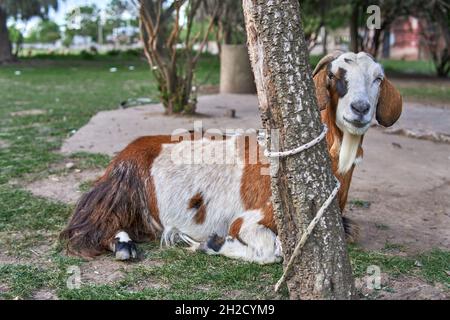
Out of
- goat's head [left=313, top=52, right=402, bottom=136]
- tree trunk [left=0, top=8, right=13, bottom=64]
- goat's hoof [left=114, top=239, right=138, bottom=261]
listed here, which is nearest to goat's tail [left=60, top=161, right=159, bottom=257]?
goat's hoof [left=114, top=239, right=138, bottom=261]

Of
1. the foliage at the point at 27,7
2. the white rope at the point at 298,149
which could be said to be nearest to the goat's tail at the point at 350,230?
the white rope at the point at 298,149

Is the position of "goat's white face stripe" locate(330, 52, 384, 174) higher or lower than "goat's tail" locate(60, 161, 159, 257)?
higher

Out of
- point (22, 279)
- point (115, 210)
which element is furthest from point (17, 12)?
point (22, 279)

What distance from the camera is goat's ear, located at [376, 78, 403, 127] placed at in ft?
12.4

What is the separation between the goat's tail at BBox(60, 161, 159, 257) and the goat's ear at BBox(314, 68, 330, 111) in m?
1.35

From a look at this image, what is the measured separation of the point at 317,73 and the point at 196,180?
110 cm

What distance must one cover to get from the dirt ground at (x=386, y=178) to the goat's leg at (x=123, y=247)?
0.09m

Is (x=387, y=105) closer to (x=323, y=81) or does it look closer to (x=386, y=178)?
(x=323, y=81)

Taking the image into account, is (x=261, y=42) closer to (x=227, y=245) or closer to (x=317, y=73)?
(x=317, y=73)

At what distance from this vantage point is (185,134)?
4.61 m

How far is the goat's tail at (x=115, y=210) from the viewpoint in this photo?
161 inches

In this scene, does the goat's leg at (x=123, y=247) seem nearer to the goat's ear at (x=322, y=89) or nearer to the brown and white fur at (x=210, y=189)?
the brown and white fur at (x=210, y=189)

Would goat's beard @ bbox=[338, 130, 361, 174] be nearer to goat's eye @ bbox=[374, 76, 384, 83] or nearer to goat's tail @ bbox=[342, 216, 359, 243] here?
goat's eye @ bbox=[374, 76, 384, 83]

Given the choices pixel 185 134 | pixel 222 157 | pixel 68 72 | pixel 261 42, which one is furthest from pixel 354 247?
pixel 68 72
